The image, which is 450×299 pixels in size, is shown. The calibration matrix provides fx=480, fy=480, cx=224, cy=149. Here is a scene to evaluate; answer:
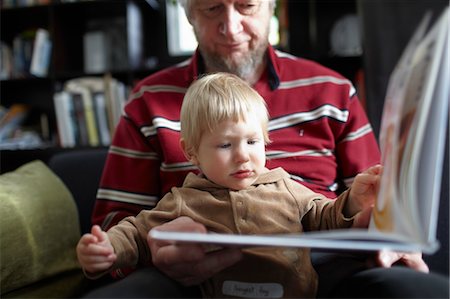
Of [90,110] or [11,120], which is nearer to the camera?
[90,110]

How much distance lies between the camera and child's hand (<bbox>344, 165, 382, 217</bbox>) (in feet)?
2.94

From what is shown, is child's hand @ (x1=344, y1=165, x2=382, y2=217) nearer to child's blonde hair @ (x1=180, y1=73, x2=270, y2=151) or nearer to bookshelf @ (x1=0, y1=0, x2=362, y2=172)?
child's blonde hair @ (x1=180, y1=73, x2=270, y2=151)

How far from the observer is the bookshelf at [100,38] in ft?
8.12

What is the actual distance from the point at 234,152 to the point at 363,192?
258 mm

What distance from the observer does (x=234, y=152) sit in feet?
3.06

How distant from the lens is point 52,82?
2.56m

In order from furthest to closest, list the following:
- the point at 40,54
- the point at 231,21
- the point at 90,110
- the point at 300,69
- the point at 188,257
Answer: the point at 40,54
the point at 90,110
the point at 300,69
the point at 231,21
the point at 188,257

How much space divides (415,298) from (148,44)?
2252mm

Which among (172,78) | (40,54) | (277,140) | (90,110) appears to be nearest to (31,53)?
(40,54)

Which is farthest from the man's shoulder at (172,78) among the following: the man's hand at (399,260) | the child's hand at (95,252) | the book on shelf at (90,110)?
the book on shelf at (90,110)

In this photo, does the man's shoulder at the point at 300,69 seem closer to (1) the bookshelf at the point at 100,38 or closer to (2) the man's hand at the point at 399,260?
(2) the man's hand at the point at 399,260

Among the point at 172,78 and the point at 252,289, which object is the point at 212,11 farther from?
the point at 252,289

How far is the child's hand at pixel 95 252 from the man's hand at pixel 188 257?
9 centimetres

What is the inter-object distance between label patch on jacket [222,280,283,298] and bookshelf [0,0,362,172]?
167 centimetres
